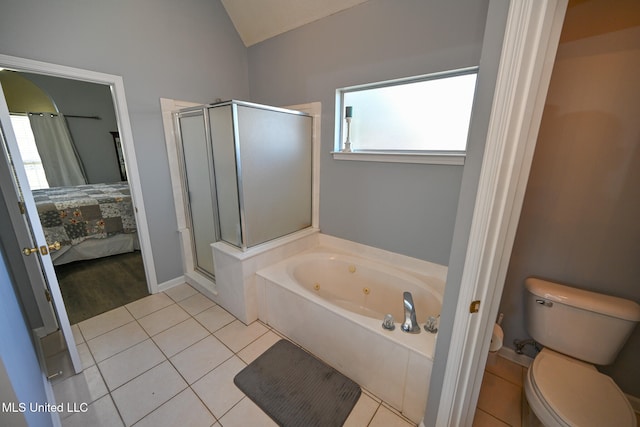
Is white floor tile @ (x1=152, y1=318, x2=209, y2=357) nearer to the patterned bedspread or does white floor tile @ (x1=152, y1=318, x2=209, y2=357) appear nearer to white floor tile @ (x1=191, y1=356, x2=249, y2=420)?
white floor tile @ (x1=191, y1=356, x2=249, y2=420)

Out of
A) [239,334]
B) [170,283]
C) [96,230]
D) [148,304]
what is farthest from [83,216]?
[239,334]

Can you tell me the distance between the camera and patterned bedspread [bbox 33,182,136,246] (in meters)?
2.73

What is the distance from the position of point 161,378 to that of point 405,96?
2.63 metres

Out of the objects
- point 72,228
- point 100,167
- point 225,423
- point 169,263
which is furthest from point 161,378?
point 100,167

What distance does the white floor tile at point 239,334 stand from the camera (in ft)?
6.05

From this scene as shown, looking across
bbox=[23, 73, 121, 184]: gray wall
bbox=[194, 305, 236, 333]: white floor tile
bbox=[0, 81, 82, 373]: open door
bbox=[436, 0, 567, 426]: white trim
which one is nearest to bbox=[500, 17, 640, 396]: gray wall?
bbox=[436, 0, 567, 426]: white trim

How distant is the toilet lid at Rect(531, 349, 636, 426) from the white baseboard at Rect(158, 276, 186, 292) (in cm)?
296

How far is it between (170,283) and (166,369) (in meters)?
1.12

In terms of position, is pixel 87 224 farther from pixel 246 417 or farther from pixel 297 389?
pixel 297 389

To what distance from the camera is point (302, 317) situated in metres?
1.75

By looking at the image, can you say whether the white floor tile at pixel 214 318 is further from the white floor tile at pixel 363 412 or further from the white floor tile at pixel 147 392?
the white floor tile at pixel 363 412

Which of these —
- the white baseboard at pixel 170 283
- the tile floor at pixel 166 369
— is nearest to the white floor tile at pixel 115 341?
the tile floor at pixel 166 369

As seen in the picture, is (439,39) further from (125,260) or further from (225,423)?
(125,260)

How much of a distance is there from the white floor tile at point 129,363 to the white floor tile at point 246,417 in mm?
711
